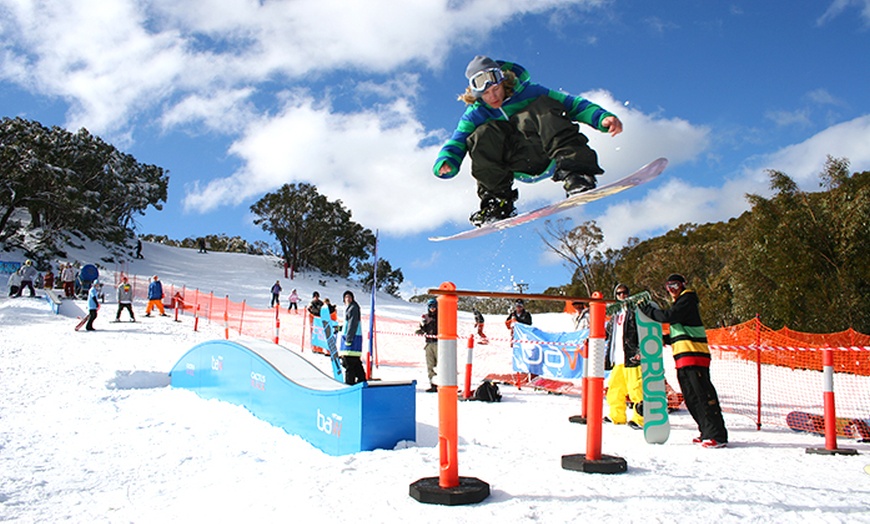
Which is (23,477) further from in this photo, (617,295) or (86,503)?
(617,295)

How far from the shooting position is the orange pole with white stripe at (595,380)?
419 centimetres

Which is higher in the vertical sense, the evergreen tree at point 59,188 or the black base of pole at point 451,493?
the evergreen tree at point 59,188

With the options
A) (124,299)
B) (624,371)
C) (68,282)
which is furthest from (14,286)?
(624,371)

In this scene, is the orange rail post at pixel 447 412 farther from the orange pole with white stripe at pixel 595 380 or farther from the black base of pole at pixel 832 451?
the black base of pole at pixel 832 451

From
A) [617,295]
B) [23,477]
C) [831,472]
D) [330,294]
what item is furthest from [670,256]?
[23,477]

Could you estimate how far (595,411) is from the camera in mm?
4230

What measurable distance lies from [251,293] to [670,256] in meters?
26.5

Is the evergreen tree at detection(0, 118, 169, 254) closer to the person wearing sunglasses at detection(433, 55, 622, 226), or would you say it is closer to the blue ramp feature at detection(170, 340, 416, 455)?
the blue ramp feature at detection(170, 340, 416, 455)

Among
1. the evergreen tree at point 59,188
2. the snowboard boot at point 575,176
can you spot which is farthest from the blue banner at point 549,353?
the evergreen tree at point 59,188

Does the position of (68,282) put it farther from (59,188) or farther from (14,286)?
(59,188)

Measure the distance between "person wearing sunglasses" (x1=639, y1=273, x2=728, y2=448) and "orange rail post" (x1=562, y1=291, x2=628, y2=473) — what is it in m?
1.67

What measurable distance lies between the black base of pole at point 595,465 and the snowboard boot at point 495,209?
1.85 meters

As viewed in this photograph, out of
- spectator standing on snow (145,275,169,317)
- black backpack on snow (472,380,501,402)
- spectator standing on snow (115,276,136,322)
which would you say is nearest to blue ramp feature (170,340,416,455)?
black backpack on snow (472,380,501,402)

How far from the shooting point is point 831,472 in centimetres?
466
